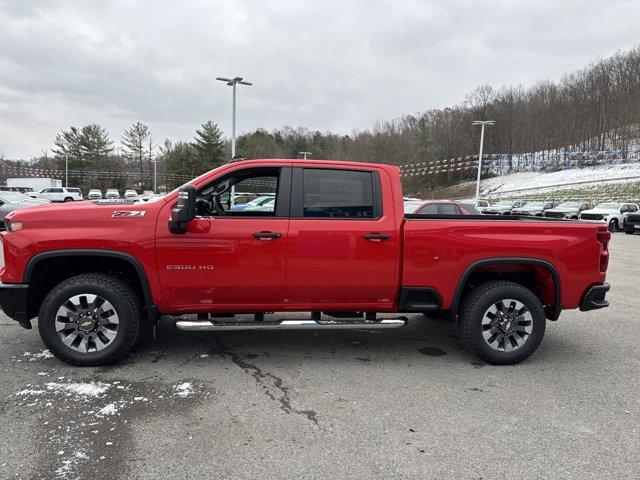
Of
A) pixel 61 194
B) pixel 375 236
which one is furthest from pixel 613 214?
pixel 61 194

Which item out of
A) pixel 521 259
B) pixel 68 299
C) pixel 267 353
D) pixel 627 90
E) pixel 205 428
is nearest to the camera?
pixel 205 428

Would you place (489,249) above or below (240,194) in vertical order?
below

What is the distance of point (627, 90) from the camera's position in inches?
2311

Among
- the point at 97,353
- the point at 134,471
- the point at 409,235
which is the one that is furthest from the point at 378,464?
the point at 97,353

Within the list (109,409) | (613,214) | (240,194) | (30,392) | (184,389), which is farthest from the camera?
(613,214)

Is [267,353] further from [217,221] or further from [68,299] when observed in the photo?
[68,299]

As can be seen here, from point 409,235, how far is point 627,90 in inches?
2720

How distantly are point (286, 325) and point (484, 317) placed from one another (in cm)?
187

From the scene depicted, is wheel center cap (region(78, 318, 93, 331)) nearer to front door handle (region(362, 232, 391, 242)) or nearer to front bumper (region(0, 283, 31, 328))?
front bumper (region(0, 283, 31, 328))

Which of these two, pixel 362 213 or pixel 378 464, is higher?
pixel 362 213

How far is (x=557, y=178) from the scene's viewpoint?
173 feet

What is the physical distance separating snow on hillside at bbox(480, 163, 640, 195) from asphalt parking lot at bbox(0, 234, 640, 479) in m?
47.3

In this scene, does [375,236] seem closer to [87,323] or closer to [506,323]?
[506,323]

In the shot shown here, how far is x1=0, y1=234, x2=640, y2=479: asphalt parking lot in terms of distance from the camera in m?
2.79
